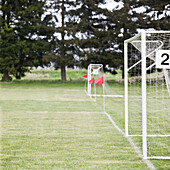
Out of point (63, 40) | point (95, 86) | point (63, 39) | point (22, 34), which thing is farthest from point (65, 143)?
point (22, 34)

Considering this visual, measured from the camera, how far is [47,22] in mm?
32125

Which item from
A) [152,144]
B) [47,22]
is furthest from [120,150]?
[47,22]

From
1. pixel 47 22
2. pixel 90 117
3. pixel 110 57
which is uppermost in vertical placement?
pixel 47 22

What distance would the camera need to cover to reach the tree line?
94.1 feet

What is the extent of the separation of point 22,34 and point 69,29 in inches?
177

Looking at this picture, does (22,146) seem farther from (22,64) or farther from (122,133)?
(22,64)

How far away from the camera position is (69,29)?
98.7ft

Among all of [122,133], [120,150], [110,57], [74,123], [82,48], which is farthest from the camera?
[82,48]

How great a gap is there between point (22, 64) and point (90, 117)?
2346cm

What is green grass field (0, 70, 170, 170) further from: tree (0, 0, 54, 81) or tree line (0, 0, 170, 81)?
tree (0, 0, 54, 81)

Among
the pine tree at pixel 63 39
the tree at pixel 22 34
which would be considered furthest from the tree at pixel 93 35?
the tree at pixel 22 34

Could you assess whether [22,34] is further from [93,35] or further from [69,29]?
[93,35]

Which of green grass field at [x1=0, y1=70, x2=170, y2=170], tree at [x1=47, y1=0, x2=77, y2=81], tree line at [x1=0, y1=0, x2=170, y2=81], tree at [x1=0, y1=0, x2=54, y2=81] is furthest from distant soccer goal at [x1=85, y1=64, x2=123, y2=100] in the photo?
tree at [x1=0, y1=0, x2=54, y2=81]

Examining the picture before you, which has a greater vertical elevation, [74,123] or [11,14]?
[11,14]
